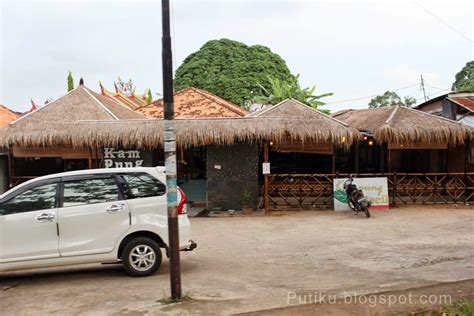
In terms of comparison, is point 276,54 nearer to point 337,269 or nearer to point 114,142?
point 114,142

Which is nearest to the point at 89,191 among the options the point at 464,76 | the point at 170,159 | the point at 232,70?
the point at 170,159

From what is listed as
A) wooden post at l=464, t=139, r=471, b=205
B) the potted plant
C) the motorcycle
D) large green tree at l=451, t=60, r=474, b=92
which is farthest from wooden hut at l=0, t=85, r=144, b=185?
large green tree at l=451, t=60, r=474, b=92

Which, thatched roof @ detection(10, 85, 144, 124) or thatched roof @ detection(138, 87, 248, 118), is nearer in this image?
thatched roof @ detection(10, 85, 144, 124)

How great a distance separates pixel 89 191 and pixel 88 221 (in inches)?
19.2

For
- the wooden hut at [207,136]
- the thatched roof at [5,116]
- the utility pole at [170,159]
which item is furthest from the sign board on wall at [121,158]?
the utility pole at [170,159]

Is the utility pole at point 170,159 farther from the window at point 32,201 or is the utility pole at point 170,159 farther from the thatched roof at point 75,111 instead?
the thatched roof at point 75,111

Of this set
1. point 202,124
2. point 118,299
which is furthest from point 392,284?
point 202,124

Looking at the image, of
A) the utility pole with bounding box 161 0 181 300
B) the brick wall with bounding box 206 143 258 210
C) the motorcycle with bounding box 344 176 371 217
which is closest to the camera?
the utility pole with bounding box 161 0 181 300

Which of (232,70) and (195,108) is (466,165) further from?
(232,70)

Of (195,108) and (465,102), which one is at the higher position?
(465,102)

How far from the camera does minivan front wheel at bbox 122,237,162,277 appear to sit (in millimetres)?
6547

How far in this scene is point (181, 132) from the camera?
13656mm

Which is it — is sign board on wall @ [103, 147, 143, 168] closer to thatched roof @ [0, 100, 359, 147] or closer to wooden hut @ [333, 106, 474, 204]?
thatched roof @ [0, 100, 359, 147]

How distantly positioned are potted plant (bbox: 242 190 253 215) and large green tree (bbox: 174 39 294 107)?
68.0 ft
